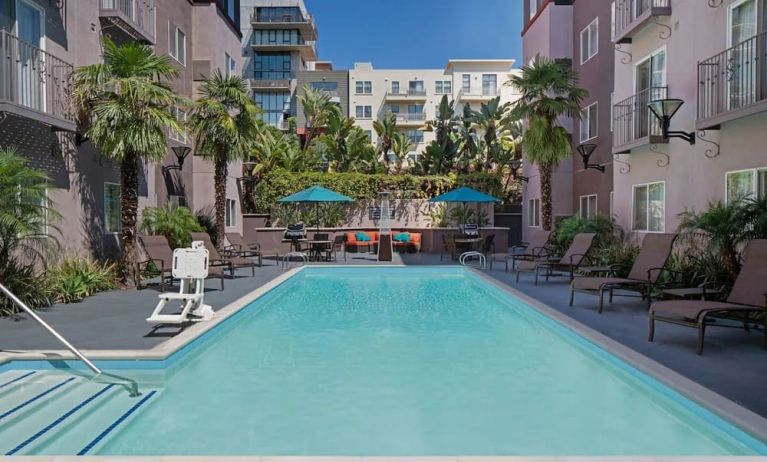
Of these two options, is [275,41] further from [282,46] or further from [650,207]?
[650,207]

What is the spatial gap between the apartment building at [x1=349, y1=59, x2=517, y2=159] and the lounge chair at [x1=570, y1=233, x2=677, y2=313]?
42809 millimetres

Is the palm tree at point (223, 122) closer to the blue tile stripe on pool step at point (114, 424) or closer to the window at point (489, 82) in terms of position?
the blue tile stripe on pool step at point (114, 424)

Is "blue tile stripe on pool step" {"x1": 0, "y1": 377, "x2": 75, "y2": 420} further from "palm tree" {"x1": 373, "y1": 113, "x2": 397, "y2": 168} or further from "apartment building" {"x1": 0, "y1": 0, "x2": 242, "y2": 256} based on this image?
"palm tree" {"x1": 373, "y1": 113, "x2": 397, "y2": 168}

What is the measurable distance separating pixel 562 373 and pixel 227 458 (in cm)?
422

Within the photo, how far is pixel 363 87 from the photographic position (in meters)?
53.2

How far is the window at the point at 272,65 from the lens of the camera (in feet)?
174

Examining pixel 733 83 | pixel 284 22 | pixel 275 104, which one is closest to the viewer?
pixel 733 83

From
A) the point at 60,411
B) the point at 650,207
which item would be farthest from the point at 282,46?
the point at 60,411

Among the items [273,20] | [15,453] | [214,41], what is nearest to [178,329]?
[15,453]

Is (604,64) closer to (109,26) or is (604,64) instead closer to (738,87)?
(738,87)

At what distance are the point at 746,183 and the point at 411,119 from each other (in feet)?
144

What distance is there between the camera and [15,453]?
4172mm

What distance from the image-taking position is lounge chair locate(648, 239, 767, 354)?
20.8 feet

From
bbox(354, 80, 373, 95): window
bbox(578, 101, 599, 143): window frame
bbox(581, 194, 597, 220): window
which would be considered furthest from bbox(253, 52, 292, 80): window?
bbox(581, 194, 597, 220): window
